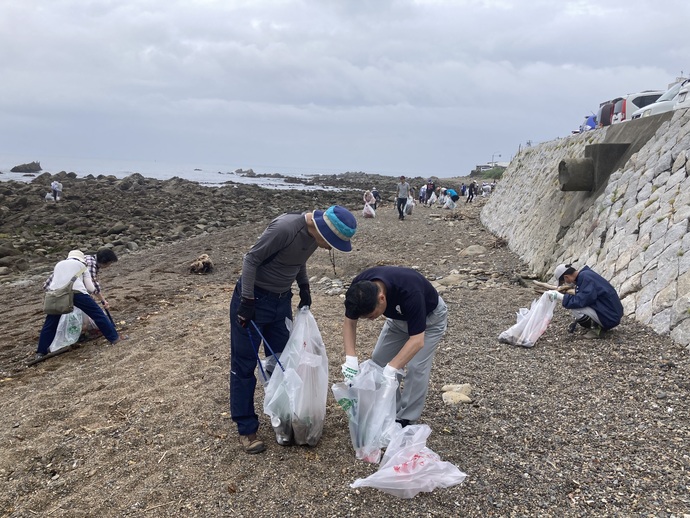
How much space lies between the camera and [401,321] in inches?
128

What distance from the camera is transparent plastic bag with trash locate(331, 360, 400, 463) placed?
114 inches

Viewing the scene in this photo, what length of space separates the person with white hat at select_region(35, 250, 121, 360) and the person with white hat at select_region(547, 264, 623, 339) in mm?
5325

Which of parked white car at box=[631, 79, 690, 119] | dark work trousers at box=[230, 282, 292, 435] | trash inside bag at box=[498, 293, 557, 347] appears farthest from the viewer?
parked white car at box=[631, 79, 690, 119]

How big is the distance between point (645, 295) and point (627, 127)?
442 cm

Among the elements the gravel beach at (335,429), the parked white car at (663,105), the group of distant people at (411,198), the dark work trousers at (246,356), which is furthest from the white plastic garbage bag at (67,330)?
the group of distant people at (411,198)

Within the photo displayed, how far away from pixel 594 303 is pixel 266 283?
3.49 meters

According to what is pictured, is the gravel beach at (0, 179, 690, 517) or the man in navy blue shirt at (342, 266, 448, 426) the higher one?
the man in navy blue shirt at (342, 266, 448, 426)

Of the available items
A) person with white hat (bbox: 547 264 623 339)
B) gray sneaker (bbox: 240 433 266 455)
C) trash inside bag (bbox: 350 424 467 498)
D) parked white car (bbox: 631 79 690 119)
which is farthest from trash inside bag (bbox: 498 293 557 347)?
parked white car (bbox: 631 79 690 119)

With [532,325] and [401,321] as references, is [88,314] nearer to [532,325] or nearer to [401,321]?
[401,321]

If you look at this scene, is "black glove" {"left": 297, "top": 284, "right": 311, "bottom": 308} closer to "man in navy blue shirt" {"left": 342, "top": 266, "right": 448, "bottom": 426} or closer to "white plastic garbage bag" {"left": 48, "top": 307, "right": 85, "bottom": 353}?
"man in navy blue shirt" {"left": 342, "top": 266, "right": 448, "bottom": 426}

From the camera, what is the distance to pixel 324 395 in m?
3.16

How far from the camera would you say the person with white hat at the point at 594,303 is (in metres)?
4.75

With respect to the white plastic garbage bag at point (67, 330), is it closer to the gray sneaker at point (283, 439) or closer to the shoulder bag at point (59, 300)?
the shoulder bag at point (59, 300)

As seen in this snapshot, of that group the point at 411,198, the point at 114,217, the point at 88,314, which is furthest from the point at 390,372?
the point at 114,217
